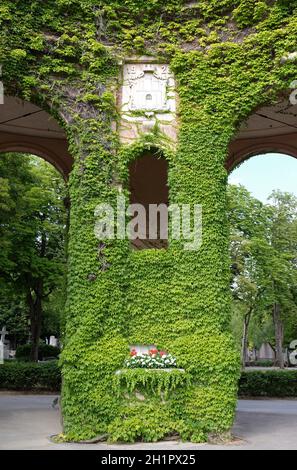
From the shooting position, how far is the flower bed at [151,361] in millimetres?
10438

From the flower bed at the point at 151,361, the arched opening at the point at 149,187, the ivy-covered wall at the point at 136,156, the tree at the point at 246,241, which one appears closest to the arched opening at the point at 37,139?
the arched opening at the point at 149,187

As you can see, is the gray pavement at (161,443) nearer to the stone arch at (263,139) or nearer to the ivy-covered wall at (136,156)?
the ivy-covered wall at (136,156)

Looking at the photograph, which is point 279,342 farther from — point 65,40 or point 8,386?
point 65,40

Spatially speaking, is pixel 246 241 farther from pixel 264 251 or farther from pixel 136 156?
pixel 136 156

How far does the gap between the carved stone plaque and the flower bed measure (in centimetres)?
466

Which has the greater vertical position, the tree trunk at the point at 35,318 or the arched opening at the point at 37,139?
the arched opening at the point at 37,139

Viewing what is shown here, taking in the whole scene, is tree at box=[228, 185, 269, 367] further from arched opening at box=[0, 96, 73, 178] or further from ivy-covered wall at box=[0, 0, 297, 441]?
ivy-covered wall at box=[0, 0, 297, 441]

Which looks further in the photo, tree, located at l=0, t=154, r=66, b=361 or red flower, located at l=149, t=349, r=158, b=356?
tree, located at l=0, t=154, r=66, b=361

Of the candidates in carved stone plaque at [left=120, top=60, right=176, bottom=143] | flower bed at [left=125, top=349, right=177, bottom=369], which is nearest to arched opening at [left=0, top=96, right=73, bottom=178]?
carved stone plaque at [left=120, top=60, right=176, bottom=143]

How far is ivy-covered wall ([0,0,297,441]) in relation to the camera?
10.3 metres

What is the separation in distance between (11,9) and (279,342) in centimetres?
2629

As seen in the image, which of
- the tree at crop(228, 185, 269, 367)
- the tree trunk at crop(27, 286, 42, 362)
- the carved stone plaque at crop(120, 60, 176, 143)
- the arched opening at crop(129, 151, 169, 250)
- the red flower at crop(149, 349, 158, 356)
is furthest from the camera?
the tree at crop(228, 185, 269, 367)

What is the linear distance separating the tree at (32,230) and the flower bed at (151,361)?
29.1ft
